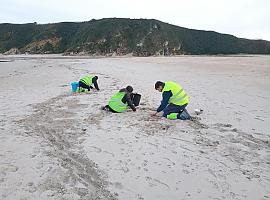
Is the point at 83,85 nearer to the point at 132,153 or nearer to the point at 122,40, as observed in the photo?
the point at 132,153

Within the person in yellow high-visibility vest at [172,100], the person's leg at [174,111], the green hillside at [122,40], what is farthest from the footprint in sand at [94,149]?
the green hillside at [122,40]

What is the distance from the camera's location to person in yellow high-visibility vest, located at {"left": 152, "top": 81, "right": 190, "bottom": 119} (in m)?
7.01

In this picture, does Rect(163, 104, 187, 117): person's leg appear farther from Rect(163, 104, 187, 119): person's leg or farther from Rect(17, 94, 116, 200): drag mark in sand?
Rect(17, 94, 116, 200): drag mark in sand

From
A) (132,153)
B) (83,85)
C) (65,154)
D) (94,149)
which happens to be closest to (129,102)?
(94,149)

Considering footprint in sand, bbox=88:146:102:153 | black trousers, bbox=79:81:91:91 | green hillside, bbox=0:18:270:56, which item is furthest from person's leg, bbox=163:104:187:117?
green hillside, bbox=0:18:270:56

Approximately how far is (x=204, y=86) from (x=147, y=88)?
2.73 metres

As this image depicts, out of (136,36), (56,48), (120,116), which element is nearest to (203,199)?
(120,116)

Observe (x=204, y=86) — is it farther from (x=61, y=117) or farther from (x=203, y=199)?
(x=203, y=199)

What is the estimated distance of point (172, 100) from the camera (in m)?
7.21

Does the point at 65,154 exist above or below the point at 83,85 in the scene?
below

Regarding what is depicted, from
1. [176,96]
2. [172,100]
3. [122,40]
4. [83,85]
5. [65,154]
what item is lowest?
[65,154]

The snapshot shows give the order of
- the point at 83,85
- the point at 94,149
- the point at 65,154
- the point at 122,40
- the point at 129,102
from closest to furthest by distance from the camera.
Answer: the point at 65,154
the point at 94,149
the point at 129,102
the point at 83,85
the point at 122,40

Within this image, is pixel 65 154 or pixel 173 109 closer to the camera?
pixel 65 154

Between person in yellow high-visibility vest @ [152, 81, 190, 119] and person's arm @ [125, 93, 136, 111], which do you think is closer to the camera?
person in yellow high-visibility vest @ [152, 81, 190, 119]
